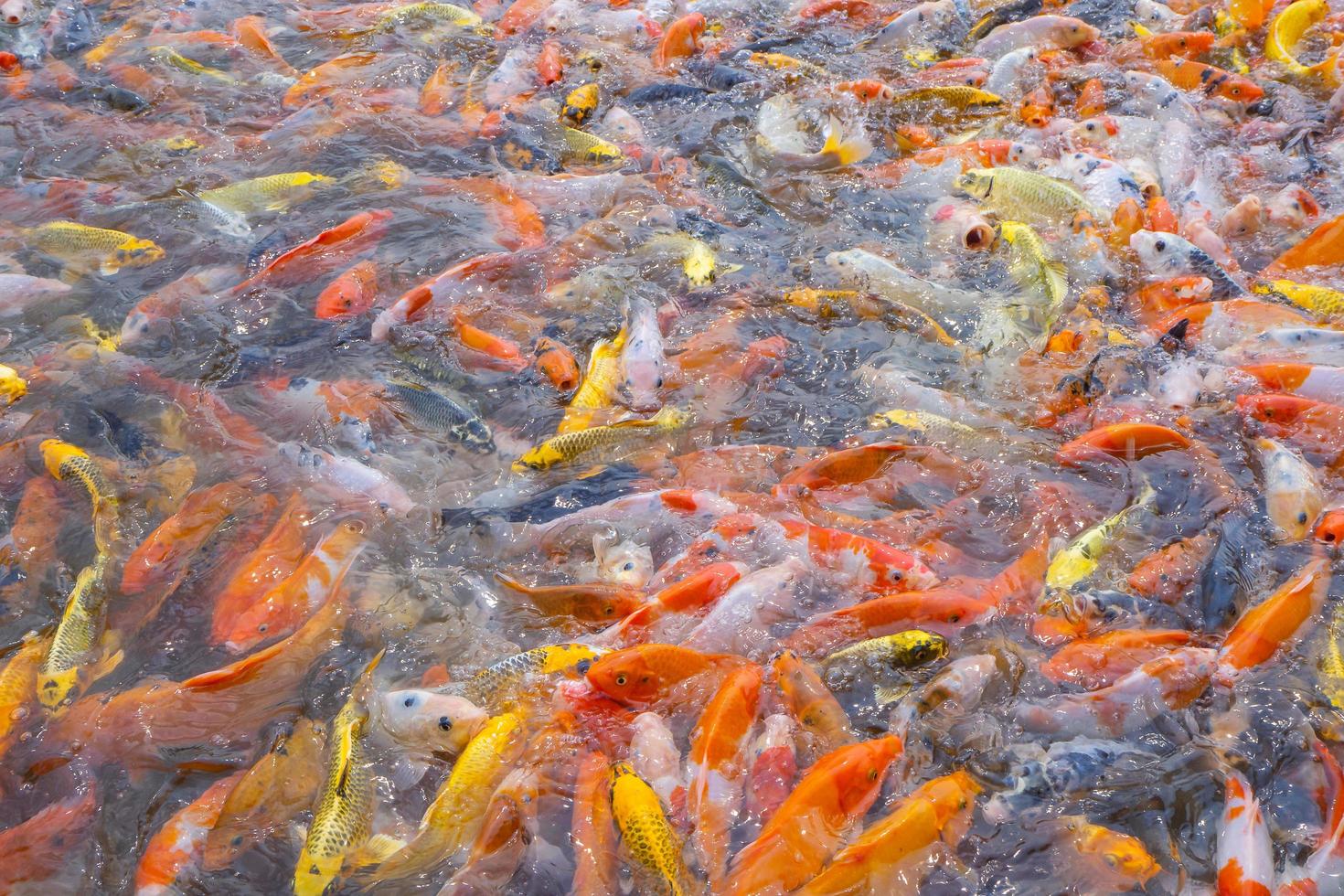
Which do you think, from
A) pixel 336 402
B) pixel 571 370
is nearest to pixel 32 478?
pixel 336 402

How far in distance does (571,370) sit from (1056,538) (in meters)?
2.37

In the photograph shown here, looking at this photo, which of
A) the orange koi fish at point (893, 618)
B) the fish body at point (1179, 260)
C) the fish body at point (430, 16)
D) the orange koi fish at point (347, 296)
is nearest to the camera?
the orange koi fish at point (893, 618)

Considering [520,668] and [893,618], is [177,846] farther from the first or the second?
[893,618]

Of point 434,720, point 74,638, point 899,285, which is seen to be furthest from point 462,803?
point 899,285

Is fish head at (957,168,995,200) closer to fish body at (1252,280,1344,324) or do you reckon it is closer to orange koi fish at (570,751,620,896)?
fish body at (1252,280,1344,324)

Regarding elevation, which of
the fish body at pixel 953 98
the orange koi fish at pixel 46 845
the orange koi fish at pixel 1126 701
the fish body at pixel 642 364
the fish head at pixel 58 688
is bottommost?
the orange koi fish at pixel 46 845

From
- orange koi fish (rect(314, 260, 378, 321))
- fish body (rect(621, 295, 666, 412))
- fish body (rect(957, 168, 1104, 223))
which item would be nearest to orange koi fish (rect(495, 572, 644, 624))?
fish body (rect(621, 295, 666, 412))

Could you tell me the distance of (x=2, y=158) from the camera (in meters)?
6.77

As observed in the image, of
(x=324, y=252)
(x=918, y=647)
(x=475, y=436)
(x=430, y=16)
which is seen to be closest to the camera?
(x=918, y=647)

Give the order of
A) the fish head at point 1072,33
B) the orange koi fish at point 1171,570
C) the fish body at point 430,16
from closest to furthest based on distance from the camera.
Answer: the orange koi fish at point 1171,570 → the fish head at point 1072,33 → the fish body at point 430,16

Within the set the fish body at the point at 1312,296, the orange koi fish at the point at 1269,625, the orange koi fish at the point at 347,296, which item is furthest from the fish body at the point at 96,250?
the fish body at the point at 1312,296

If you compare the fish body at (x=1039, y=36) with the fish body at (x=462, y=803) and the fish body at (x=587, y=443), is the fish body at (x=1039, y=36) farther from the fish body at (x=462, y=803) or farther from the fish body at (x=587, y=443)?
the fish body at (x=462, y=803)

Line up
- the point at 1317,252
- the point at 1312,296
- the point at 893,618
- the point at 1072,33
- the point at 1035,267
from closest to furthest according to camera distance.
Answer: the point at 893,618 < the point at 1312,296 < the point at 1317,252 < the point at 1035,267 < the point at 1072,33

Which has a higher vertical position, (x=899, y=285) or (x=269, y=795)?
(x=899, y=285)
